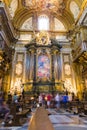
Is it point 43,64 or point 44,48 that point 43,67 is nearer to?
point 43,64

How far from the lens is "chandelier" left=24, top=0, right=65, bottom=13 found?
65.8 ft

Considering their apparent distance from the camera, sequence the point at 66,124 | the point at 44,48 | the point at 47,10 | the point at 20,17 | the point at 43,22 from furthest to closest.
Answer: the point at 43,22 → the point at 47,10 → the point at 20,17 → the point at 44,48 → the point at 66,124

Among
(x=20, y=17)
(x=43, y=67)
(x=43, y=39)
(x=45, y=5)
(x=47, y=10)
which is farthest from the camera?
(x=47, y=10)

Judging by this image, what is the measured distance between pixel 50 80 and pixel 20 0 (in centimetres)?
1088

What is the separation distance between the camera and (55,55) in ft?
61.6

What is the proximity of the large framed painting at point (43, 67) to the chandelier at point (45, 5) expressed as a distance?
267 inches

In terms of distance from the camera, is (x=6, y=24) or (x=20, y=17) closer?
(x=6, y=24)

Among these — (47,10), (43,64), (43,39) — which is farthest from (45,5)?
(43,64)

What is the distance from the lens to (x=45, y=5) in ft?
67.2

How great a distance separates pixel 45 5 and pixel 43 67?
8578 mm

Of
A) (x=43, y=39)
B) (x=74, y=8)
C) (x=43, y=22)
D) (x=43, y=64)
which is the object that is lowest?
(x=43, y=64)

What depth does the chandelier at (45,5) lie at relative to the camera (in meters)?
20.1

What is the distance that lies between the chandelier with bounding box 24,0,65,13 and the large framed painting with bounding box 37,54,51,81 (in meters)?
6.78

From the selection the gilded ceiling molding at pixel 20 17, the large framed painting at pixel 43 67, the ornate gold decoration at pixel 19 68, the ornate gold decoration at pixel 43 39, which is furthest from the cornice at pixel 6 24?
the large framed painting at pixel 43 67
